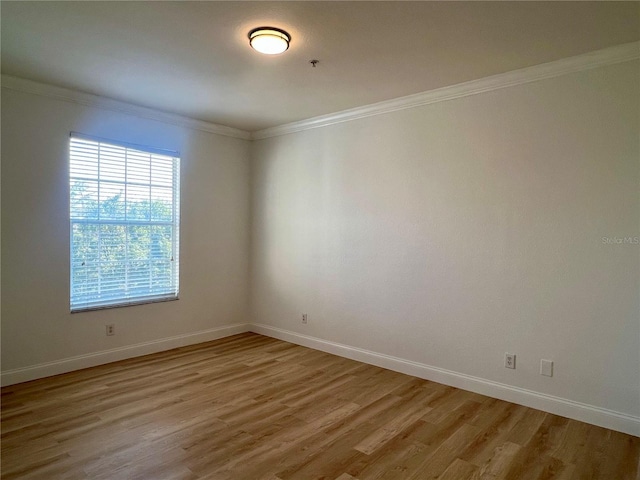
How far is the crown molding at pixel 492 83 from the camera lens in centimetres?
271

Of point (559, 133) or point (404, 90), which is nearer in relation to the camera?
point (559, 133)

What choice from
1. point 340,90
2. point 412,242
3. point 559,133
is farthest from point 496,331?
point 340,90

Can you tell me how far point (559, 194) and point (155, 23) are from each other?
299 cm

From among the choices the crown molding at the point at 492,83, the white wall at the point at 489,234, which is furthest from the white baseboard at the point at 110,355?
the crown molding at the point at 492,83

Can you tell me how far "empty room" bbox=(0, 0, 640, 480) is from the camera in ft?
7.88

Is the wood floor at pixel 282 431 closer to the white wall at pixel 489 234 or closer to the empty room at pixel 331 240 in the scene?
the empty room at pixel 331 240

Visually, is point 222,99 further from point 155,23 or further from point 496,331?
point 496,331

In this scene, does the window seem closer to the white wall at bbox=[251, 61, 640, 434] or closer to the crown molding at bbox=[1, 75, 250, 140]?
the crown molding at bbox=[1, 75, 250, 140]

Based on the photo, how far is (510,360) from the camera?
125 inches

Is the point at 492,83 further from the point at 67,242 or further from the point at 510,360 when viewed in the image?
the point at 67,242

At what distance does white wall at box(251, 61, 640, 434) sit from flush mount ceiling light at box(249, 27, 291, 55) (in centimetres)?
161

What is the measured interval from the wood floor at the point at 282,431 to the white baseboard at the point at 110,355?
0.10 meters

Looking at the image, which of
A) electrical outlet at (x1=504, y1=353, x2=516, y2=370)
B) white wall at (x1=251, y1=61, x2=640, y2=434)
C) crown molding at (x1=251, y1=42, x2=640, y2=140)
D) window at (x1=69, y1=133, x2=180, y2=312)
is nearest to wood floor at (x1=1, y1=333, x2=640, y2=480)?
electrical outlet at (x1=504, y1=353, x2=516, y2=370)

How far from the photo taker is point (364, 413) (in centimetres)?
296
